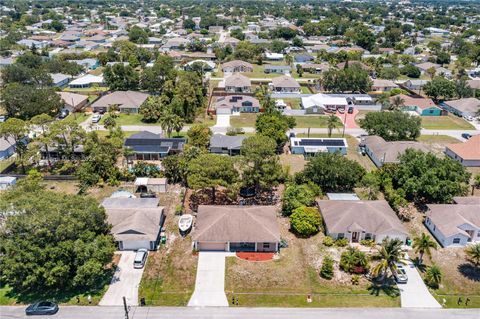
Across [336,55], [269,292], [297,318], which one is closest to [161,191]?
[269,292]

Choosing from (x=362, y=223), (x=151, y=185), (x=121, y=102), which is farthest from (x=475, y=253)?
(x=121, y=102)

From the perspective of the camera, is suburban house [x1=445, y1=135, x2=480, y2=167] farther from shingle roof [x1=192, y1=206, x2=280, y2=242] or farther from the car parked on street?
the car parked on street

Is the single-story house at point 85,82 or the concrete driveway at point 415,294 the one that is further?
the single-story house at point 85,82

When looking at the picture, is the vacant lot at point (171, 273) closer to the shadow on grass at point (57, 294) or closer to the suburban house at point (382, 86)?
the shadow on grass at point (57, 294)

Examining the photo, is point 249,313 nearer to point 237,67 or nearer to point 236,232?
point 236,232

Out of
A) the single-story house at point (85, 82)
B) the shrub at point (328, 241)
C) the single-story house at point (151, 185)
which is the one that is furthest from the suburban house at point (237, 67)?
the shrub at point (328, 241)

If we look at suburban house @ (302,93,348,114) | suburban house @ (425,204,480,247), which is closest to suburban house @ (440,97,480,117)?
suburban house @ (302,93,348,114)
